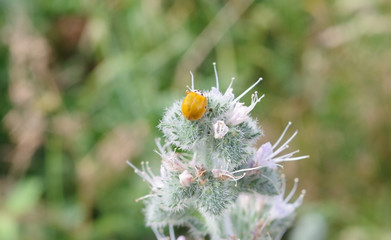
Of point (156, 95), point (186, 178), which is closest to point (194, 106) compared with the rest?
point (186, 178)

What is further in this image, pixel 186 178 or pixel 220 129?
pixel 186 178

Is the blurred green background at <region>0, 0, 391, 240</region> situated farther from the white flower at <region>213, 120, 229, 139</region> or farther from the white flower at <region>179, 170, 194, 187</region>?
the white flower at <region>213, 120, 229, 139</region>

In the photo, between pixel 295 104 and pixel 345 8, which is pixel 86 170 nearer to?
pixel 295 104

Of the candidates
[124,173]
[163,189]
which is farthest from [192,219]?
[124,173]

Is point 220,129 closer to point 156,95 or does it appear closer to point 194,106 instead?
point 194,106

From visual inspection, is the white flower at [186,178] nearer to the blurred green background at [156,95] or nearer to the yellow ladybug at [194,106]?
the yellow ladybug at [194,106]

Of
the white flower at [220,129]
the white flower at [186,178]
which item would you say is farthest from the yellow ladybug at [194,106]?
the white flower at [186,178]

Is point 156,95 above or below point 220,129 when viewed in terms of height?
above
